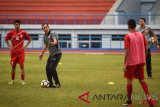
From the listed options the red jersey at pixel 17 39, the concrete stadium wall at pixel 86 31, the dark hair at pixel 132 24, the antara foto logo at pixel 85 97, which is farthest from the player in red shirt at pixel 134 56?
the concrete stadium wall at pixel 86 31

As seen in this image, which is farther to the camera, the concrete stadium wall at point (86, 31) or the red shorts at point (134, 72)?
the concrete stadium wall at point (86, 31)

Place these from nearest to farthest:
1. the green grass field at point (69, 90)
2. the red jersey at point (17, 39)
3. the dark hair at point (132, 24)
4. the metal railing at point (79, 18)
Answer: the dark hair at point (132, 24) → the green grass field at point (69, 90) → the red jersey at point (17, 39) → the metal railing at point (79, 18)

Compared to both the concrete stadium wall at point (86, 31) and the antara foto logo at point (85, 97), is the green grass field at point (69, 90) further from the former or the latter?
the concrete stadium wall at point (86, 31)

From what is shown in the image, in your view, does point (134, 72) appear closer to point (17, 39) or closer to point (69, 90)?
point (69, 90)

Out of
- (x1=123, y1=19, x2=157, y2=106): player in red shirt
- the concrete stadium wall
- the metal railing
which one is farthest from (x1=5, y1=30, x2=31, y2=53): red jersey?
the metal railing

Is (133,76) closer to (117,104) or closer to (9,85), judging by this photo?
(117,104)

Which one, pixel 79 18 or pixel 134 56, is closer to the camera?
pixel 134 56

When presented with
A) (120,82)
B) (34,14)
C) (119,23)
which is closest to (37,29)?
(34,14)

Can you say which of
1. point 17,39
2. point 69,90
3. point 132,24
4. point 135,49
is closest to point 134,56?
point 135,49

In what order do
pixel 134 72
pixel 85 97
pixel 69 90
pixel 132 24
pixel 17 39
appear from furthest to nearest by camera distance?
pixel 17 39 → pixel 69 90 → pixel 85 97 → pixel 134 72 → pixel 132 24

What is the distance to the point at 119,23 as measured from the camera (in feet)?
139

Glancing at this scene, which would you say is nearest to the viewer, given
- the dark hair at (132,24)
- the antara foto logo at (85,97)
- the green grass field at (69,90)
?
the dark hair at (132,24)

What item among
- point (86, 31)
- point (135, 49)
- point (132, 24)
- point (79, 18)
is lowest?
point (86, 31)

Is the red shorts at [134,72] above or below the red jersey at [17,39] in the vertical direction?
below
